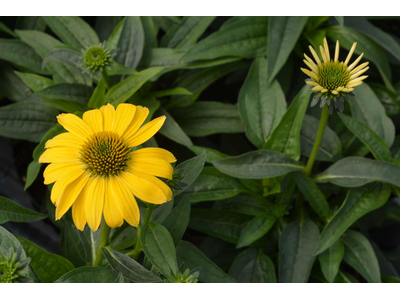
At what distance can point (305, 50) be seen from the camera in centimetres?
158

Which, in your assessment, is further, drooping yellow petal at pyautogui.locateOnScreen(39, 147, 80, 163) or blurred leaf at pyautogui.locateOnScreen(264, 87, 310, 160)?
blurred leaf at pyautogui.locateOnScreen(264, 87, 310, 160)

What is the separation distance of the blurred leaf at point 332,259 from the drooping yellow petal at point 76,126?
0.75 metres

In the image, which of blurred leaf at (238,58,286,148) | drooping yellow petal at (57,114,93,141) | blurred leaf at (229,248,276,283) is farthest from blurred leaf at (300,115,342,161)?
drooping yellow petal at (57,114,93,141)

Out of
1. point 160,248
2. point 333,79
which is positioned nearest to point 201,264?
point 160,248

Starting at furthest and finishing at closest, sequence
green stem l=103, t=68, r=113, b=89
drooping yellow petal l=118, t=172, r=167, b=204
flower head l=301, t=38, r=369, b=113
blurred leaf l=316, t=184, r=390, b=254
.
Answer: green stem l=103, t=68, r=113, b=89 → blurred leaf l=316, t=184, r=390, b=254 → flower head l=301, t=38, r=369, b=113 → drooping yellow petal l=118, t=172, r=167, b=204

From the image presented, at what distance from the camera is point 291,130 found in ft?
3.91

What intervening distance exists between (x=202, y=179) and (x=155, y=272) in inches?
14.1

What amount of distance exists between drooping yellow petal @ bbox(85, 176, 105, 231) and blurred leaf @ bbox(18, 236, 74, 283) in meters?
0.31

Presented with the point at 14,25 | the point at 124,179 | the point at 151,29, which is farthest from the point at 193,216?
the point at 14,25

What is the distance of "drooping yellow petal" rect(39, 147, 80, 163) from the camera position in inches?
32.1

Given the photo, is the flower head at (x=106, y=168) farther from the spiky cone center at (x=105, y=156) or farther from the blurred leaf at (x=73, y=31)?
the blurred leaf at (x=73, y=31)

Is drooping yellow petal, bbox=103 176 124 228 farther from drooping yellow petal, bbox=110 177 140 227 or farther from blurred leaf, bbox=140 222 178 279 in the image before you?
blurred leaf, bbox=140 222 178 279

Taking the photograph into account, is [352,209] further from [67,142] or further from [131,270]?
[67,142]

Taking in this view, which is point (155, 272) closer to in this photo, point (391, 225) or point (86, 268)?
point (86, 268)
